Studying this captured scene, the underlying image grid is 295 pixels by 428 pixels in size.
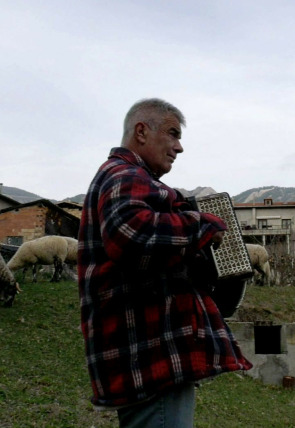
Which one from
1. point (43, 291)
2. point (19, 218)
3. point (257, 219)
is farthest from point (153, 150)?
point (257, 219)

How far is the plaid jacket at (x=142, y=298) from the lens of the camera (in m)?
1.74

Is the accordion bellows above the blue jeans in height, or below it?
above

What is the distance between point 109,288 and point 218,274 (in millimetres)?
Result: 532

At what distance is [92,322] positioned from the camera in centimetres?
184

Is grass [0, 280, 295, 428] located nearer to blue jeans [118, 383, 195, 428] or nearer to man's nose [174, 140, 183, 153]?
blue jeans [118, 383, 195, 428]

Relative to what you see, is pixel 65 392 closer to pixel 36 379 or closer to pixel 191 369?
pixel 36 379

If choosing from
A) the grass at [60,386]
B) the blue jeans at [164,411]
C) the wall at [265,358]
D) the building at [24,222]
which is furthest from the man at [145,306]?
the building at [24,222]

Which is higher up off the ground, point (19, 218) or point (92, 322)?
point (19, 218)

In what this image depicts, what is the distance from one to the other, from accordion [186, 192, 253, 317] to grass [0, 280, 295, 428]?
4.18 metres

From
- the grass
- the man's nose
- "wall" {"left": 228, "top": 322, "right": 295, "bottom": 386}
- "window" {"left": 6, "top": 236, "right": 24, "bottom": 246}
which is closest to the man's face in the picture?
the man's nose

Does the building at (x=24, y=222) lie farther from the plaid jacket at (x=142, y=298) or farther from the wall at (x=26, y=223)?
the plaid jacket at (x=142, y=298)

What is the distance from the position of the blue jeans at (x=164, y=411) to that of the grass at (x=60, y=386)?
4242 millimetres

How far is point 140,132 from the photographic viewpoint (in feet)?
7.02

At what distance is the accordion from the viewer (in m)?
2.13
